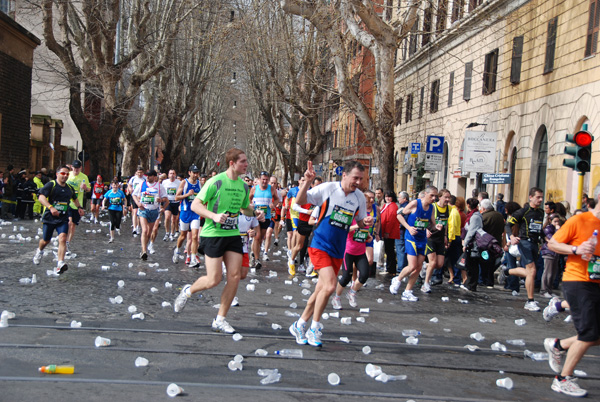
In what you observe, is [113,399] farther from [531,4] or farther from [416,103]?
[416,103]

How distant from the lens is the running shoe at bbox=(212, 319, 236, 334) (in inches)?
283

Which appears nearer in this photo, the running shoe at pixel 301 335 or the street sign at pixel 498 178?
the running shoe at pixel 301 335

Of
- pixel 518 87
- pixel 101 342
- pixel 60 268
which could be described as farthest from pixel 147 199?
pixel 518 87

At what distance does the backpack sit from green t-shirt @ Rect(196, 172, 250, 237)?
20.7 feet

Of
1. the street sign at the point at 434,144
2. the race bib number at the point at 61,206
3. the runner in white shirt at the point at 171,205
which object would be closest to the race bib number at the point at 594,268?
the race bib number at the point at 61,206

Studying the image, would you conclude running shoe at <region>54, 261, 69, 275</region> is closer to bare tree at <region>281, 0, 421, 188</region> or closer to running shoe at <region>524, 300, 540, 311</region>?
running shoe at <region>524, 300, 540, 311</region>

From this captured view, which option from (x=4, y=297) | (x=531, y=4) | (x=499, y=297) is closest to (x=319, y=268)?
(x=4, y=297)

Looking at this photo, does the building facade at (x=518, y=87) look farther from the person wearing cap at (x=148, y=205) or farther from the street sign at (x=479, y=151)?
the person wearing cap at (x=148, y=205)

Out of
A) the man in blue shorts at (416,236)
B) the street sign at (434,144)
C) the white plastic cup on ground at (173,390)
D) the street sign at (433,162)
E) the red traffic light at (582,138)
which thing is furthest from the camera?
the street sign at (434,144)

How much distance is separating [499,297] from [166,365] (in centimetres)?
774

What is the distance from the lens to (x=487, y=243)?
12414 mm

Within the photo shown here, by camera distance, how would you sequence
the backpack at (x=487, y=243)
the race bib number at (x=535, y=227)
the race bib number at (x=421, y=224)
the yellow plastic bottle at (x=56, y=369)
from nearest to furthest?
the yellow plastic bottle at (x=56, y=369) → the race bib number at (x=421, y=224) → the race bib number at (x=535, y=227) → the backpack at (x=487, y=243)

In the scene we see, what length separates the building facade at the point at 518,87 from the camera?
18.1m

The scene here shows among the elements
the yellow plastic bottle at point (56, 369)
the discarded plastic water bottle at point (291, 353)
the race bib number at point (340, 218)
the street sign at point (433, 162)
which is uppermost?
the street sign at point (433, 162)
